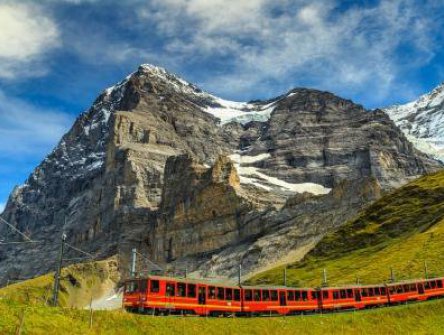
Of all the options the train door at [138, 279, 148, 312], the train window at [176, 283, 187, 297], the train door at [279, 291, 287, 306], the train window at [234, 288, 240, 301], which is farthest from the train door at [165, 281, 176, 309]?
the train door at [279, 291, 287, 306]

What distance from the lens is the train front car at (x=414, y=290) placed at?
215 feet

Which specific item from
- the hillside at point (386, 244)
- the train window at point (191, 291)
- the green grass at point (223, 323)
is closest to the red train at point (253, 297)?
the train window at point (191, 291)

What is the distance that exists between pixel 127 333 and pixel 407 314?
33058mm

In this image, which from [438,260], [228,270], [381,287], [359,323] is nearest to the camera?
[359,323]

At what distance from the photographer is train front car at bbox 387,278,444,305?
2581 inches

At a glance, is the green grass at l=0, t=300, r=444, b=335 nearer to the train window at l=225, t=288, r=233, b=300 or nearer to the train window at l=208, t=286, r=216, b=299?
the train window at l=208, t=286, r=216, b=299

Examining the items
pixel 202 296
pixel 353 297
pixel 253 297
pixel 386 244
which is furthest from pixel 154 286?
pixel 386 244

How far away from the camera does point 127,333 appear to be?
112 ft

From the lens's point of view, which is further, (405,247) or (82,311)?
(405,247)

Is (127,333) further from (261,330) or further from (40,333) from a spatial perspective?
(261,330)

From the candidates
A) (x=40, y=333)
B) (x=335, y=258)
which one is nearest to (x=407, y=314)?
(x=40, y=333)

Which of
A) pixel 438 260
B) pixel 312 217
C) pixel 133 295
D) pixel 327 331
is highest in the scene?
pixel 312 217

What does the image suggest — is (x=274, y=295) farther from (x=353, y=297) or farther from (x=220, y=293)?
(x=353, y=297)

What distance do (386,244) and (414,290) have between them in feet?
197
